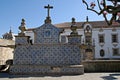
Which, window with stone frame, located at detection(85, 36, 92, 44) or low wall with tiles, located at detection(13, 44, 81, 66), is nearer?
low wall with tiles, located at detection(13, 44, 81, 66)

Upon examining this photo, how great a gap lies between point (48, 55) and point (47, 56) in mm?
109

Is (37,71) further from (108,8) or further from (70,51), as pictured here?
(108,8)

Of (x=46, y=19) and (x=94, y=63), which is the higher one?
(x=46, y=19)

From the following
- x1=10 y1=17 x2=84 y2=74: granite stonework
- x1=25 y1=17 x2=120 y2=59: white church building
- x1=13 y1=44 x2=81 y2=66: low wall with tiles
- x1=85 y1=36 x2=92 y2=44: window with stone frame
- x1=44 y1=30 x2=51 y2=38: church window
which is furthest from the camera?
x1=85 y1=36 x2=92 y2=44: window with stone frame

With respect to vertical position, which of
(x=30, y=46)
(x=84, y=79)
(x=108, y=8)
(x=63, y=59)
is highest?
(x=108, y=8)

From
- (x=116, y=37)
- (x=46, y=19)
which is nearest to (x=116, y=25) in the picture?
(x=116, y=37)

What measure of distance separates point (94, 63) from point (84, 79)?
6012 mm

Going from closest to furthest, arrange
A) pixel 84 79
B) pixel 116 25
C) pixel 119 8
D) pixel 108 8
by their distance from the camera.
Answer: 1. pixel 119 8
2. pixel 108 8
3. pixel 84 79
4. pixel 116 25

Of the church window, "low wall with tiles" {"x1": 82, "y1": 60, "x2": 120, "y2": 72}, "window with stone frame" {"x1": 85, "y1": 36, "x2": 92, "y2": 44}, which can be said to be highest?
"window with stone frame" {"x1": 85, "y1": 36, "x2": 92, "y2": 44}

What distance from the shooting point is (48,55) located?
15547mm

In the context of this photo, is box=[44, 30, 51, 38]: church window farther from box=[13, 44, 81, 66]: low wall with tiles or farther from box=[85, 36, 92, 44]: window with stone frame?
box=[85, 36, 92, 44]: window with stone frame

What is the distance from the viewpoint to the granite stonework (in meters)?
15.1

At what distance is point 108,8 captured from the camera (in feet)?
20.1

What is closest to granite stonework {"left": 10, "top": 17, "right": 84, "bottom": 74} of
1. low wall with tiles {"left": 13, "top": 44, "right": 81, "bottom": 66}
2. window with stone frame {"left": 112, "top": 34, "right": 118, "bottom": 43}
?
low wall with tiles {"left": 13, "top": 44, "right": 81, "bottom": 66}
